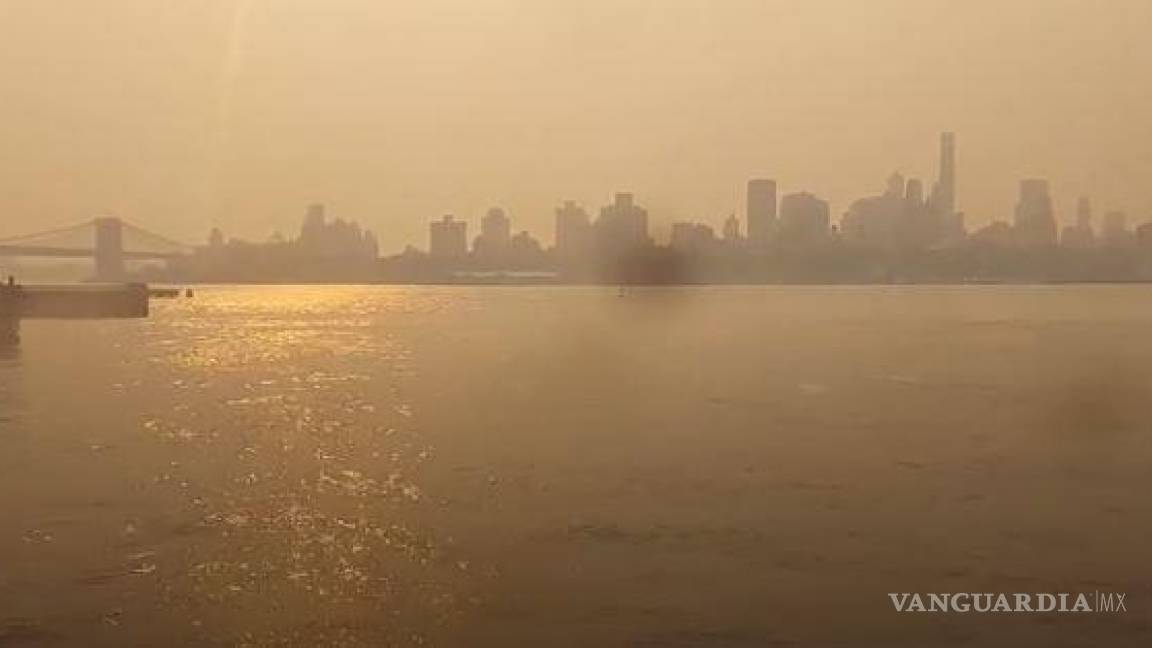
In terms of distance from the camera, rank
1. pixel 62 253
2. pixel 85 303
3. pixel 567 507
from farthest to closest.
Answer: pixel 62 253 < pixel 85 303 < pixel 567 507

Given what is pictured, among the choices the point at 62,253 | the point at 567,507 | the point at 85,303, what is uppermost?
the point at 62,253

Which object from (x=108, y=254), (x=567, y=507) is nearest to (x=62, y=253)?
(x=108, y=254)

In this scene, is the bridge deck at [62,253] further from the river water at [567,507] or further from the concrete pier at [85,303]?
the river water at [567,507]

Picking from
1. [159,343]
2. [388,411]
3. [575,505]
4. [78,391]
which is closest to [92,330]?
[159,343]

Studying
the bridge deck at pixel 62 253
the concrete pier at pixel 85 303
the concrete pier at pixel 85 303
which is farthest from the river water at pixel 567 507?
the bridge deck at pixel 62 253

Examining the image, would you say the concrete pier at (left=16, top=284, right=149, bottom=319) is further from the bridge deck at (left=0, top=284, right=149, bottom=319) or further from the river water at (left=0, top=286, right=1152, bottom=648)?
the river water at (left=0, top=286, right=1152, bottom=648)

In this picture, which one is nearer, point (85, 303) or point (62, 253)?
point (85, 303)

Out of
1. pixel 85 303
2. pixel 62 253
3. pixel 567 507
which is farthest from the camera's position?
pixel 62 253

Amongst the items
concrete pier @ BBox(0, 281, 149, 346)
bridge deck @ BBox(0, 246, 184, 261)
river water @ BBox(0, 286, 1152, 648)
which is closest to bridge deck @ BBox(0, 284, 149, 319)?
concrete pier @ BBox(0, 281, 149, 346)

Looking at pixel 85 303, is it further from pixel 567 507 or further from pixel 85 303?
pixel 567 507
